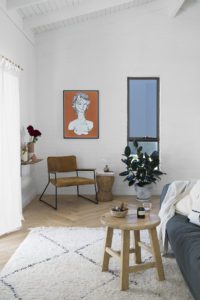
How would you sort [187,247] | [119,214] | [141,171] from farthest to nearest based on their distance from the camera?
[141,171]
[119,214]
[187,247]

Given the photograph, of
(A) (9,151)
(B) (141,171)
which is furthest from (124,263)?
(B) (141,171)

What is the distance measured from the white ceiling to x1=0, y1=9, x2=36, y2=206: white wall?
0.16 metres

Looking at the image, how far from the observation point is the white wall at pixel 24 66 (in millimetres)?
4355

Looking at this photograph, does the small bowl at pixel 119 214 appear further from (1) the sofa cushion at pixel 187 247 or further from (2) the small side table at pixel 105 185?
(2) the small side table at pixel 105 185

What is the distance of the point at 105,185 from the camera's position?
5.62 meters

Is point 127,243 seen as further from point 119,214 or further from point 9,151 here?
point 9,151

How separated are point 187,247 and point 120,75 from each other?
4.13 m

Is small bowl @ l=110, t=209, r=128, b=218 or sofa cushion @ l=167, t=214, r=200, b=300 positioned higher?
small bowl @ l=110, t=209, r=128, b=218

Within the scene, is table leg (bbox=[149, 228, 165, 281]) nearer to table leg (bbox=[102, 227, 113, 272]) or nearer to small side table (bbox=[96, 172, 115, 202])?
table leg (bbox=[102, 227, 113, 272])

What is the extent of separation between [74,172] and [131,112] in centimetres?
151

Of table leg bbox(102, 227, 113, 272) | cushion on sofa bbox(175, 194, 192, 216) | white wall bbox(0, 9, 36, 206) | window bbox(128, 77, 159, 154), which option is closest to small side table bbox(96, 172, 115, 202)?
window bbox(128, 77, 159, 154)

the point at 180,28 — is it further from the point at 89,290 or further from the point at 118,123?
the point at 89,290

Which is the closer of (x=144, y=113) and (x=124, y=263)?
(x=124, y=263)

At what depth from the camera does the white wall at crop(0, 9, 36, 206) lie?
436cm
